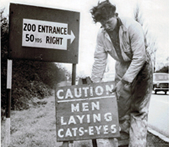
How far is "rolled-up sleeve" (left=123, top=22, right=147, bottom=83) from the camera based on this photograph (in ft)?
13.6

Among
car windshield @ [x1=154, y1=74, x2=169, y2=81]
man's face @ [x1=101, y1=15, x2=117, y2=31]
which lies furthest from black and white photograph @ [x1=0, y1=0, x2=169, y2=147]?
car windshield @ [x1=154, y1=74, x2=169, y2=81]

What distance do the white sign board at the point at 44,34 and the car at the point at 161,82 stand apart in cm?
173

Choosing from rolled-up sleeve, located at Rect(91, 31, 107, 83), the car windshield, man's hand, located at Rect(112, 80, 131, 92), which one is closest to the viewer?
man's hand, located at Rect(112, 80, 131, 92)

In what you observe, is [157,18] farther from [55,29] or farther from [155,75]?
[55,29]

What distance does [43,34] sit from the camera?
4047mm

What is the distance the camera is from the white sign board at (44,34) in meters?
4.02

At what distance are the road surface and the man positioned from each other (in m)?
0.14

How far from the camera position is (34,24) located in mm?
4031

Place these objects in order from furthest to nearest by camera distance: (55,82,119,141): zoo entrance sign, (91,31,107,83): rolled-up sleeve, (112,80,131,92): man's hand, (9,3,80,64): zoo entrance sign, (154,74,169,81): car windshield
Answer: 1. (154,74,169,81): car windshield
2. (91,31,107,83): rolled-up sleeve
3. (112,80,131,92): man's hand
4. (9,3,80,64): zoo entrance sign
5. (55,82,119,141): zoo entrance sign

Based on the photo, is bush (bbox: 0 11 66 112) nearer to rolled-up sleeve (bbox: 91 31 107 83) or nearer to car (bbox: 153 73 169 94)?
rolled-up sleeve (bbox: 91 31 107 83)

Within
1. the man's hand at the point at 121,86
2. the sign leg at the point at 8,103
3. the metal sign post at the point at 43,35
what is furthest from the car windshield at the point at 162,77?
the sign leg at the point at 8,103

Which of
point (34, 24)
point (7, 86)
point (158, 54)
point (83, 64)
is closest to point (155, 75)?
point (158, 54)

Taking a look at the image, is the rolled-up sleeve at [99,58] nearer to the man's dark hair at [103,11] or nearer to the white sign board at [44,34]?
the man's dark hair at [103,11]

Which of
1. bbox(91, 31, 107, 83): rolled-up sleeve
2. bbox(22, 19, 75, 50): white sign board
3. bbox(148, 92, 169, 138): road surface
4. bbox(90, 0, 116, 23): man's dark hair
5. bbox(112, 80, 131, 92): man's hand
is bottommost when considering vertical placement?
bbox(148, 92, 169, 138): road surface
